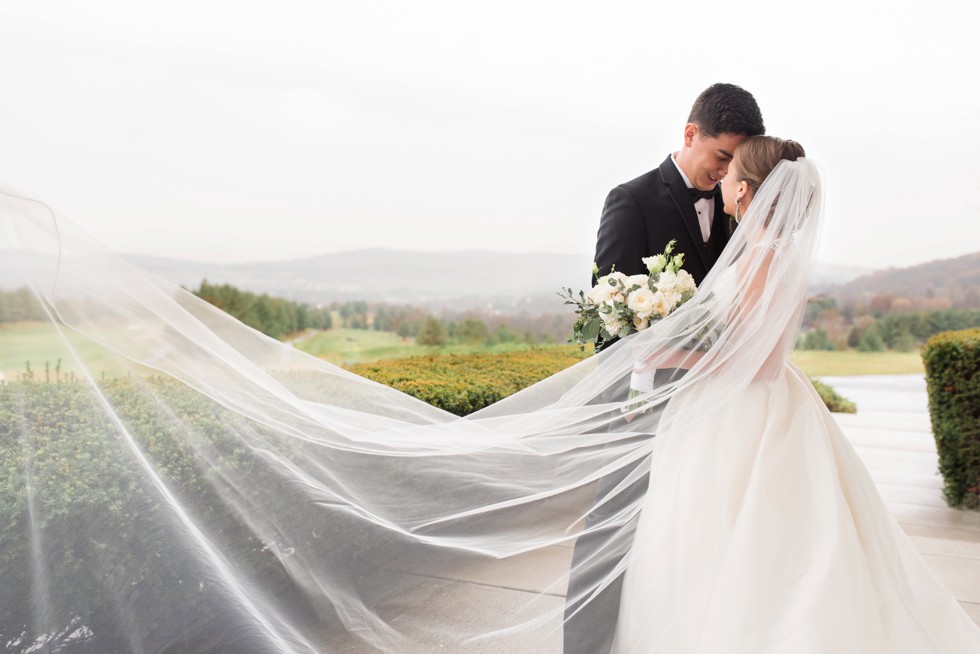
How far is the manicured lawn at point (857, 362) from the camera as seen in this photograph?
12.0m

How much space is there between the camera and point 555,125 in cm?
1387

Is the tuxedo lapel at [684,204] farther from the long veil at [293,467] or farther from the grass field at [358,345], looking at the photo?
the grass field at [358,345]

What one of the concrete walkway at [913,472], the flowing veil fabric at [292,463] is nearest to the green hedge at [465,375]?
the flowing veil fabric at [292,463]

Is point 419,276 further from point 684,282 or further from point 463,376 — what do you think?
point 684,282

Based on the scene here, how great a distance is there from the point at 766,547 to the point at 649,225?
3.74ft

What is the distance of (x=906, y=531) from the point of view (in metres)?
4.46

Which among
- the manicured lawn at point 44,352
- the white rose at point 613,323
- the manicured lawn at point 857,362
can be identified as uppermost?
the white rose at point 613,323

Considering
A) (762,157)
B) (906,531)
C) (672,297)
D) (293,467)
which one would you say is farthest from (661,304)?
(906,531)

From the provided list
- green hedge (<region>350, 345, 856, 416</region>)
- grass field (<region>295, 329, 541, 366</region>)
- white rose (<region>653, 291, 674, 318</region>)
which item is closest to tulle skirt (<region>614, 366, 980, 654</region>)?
white rose (<region>653, 291, 674, 318</region>)

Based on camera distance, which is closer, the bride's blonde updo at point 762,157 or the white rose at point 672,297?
the white rose at point 672,297

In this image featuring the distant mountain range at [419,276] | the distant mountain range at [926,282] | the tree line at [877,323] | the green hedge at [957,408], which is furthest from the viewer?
the distant mountain range at [419,276]

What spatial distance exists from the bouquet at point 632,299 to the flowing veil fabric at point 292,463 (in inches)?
2.0

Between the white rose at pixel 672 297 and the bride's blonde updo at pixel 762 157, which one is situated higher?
the bride's blonde updo at pixel 762 157

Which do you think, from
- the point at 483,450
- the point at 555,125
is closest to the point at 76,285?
the point at 483,450
